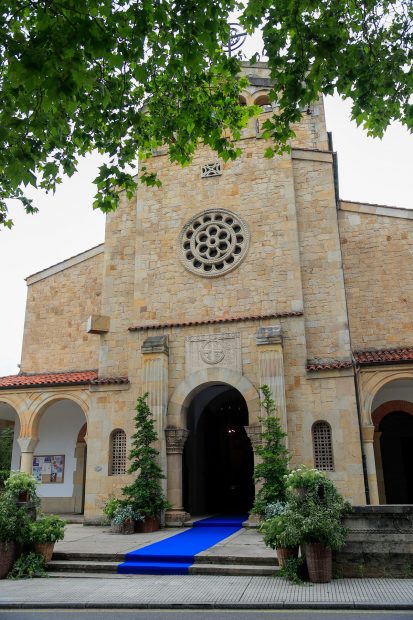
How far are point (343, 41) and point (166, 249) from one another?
391 inches

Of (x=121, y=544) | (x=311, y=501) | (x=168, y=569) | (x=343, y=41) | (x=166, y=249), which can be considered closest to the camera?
(x=343, y=41)

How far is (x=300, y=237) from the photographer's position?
15977 mm

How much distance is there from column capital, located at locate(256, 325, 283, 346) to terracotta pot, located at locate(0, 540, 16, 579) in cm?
775

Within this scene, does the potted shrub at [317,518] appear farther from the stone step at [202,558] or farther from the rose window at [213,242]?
the rose window at [213,242]

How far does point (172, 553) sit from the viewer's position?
1005cm

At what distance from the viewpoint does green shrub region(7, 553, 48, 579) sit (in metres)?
9.34

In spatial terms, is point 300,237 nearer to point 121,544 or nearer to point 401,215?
point 401,215

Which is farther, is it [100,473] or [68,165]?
[100,473]

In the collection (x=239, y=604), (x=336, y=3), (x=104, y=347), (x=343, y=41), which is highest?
(x=336, y=3)

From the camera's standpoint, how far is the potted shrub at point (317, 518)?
27.0ft

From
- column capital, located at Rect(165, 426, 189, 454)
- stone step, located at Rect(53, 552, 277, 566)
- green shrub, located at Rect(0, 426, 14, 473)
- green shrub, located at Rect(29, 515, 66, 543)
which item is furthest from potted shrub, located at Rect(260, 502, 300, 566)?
green shrub, located at Rect(0, 426, 14, 473)

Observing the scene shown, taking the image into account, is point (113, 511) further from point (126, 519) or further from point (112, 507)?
point (126, 519)

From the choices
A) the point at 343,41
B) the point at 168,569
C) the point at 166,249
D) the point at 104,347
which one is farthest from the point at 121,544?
the point at 343,41

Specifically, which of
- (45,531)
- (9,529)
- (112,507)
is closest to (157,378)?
(112,507)
